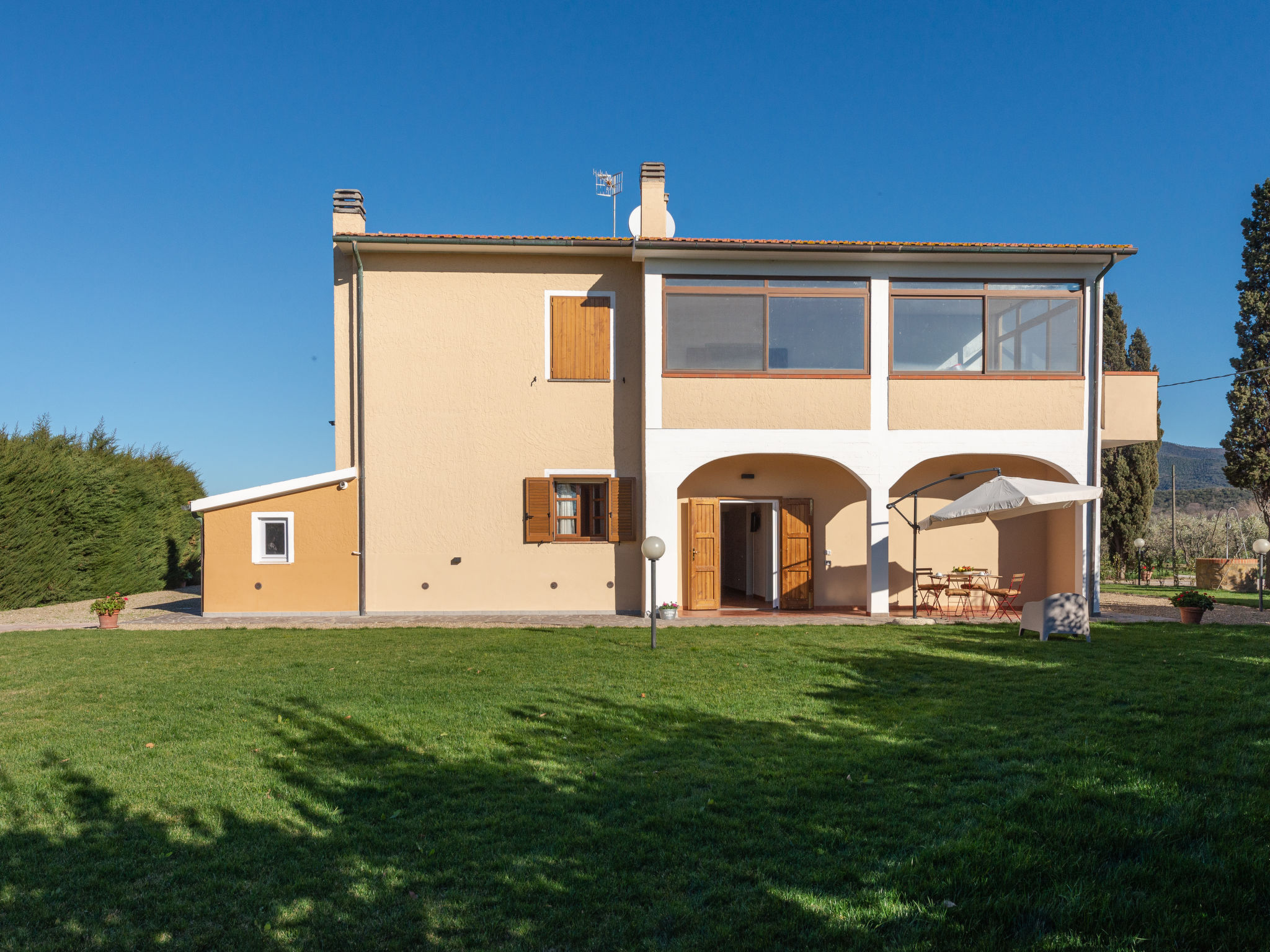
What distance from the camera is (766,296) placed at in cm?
1256

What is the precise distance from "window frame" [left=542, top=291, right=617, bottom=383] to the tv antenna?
290 centimetres

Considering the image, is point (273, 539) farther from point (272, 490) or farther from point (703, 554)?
point (703, 554)

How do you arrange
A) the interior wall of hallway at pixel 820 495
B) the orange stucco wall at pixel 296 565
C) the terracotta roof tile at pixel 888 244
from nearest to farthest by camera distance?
the terracotta roof tile at pixel 888 244 < the orange stucco wall at pixel 296 565 < the interior wall of hallway at pixel 820 495

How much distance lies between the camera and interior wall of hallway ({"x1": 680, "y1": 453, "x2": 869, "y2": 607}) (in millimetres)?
13727

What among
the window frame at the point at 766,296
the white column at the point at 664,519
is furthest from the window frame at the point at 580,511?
the window frame at the point at 766,296

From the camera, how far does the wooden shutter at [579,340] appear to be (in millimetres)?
13305

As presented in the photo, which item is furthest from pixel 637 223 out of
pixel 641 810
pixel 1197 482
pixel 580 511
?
pixel 1197 482

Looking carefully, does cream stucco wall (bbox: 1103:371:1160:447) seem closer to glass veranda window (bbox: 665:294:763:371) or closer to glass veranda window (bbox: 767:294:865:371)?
glass veranda window (bbox: 767:294:865:371)

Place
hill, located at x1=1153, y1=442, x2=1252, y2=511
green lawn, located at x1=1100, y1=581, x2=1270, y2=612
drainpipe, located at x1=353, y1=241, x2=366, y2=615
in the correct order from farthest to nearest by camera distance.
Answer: hill, located at x1=1153, y1=442, x2=1252, y2=511
green lawn, located at x1=1100, y1=581, x2=1270, y2=612
drainpipe, located at x1=353, y1=241, x2=366, y2=615

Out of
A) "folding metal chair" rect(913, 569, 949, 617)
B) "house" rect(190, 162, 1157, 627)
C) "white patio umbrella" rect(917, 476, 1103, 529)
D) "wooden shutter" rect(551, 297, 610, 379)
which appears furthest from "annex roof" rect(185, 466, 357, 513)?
"folding metal chair" rect(913, 569, 949, 617)

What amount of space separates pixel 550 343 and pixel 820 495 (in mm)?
5463

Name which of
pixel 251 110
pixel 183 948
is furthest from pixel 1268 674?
pixel 251 110

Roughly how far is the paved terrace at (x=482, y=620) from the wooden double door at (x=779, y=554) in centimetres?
35

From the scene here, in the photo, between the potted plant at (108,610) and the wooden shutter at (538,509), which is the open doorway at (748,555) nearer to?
the wooden shutter at (538,509)
